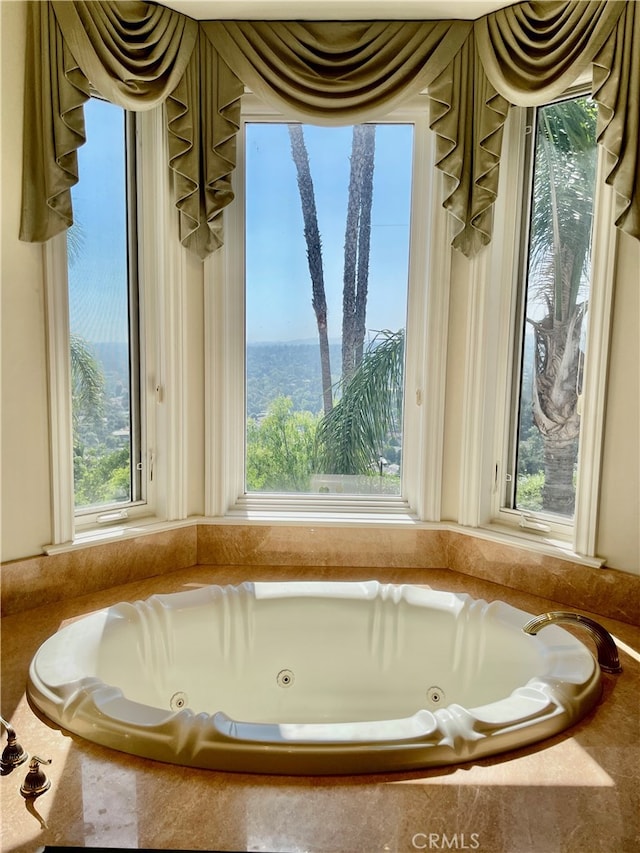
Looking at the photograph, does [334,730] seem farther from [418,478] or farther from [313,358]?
[313,358]

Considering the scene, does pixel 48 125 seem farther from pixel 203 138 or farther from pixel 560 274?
pixel 560 274

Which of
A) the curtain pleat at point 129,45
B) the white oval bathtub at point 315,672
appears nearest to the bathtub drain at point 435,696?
the white oval bathtub at point 315,672

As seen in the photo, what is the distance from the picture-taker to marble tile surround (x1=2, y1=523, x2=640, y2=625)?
6.91 ft

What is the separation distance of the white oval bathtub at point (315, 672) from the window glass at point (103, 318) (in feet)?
1.90

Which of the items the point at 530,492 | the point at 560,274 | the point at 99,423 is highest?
the point at 560,274

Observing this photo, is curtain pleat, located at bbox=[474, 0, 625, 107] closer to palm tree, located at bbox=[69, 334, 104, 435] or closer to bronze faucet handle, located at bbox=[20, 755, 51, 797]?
palm tree, located at bbox=[69, 334, 104, 435]

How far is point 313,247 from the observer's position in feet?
8.59

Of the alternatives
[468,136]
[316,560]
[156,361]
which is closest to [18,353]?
[156,361]

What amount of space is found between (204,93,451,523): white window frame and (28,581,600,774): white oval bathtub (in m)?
0.44

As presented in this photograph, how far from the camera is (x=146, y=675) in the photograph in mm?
2016

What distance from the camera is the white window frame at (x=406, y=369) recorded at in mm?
2479

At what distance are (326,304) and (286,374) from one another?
1.07 ft

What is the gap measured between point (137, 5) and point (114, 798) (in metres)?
2.25

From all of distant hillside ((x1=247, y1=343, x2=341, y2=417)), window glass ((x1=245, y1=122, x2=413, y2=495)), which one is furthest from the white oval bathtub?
distant hillside ((x1=247, y1=343, x2=341, y2=417))
